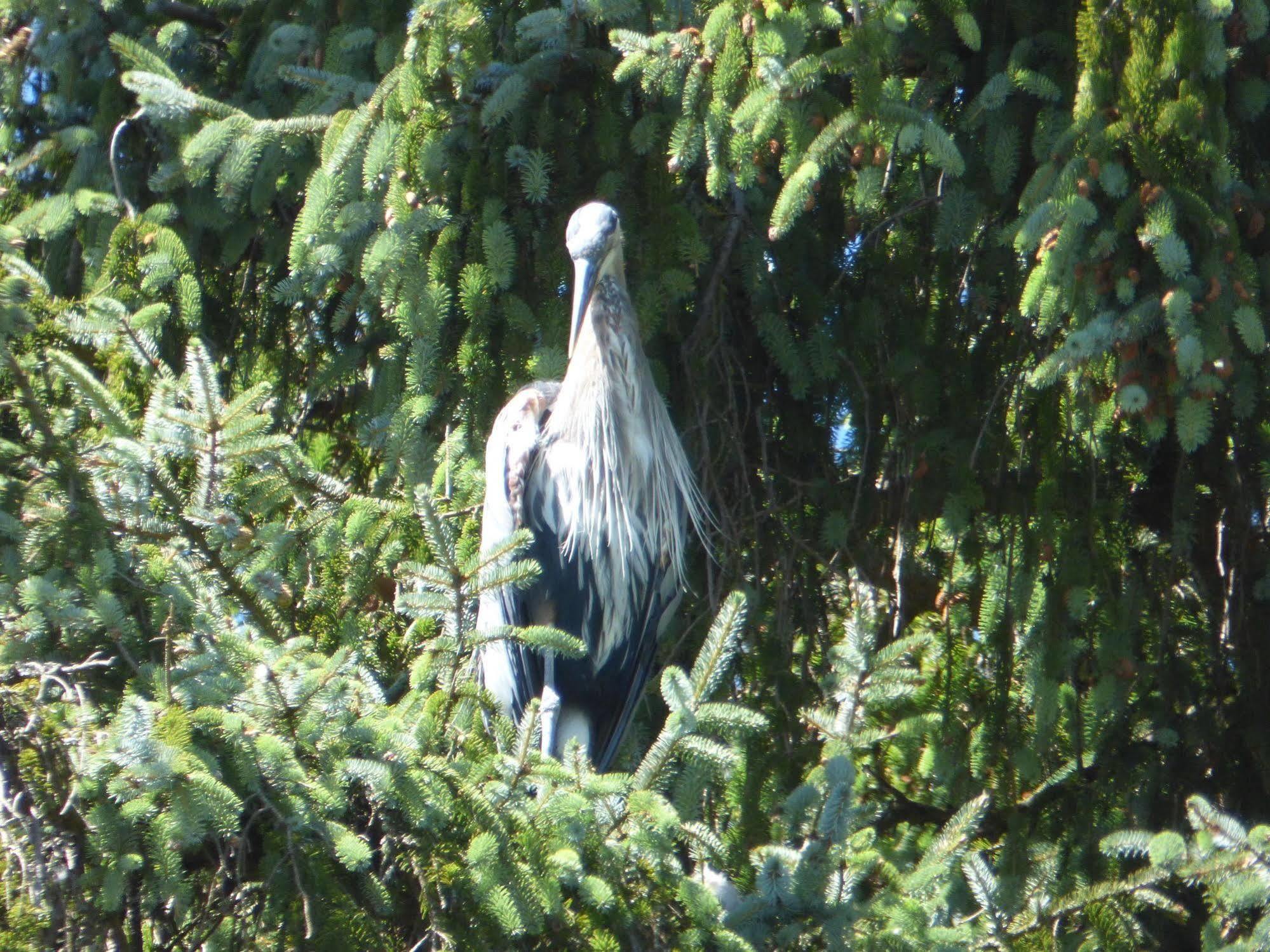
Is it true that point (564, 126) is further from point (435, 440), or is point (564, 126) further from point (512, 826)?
point (512, 826)

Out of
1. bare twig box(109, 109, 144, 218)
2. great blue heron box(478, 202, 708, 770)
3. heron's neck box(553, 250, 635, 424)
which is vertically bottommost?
great blue heron box(478, 202, 708, 770)

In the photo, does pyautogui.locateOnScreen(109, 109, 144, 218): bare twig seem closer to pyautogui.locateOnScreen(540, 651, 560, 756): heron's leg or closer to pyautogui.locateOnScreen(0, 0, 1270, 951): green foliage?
pyautogui.locateOnScreen(0, 0, 1270, 951): green foliage

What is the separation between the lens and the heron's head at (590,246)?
334cm

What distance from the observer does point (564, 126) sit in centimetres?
346

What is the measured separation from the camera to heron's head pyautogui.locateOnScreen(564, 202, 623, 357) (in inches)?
131

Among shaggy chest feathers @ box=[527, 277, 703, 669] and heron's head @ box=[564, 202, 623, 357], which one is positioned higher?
heron's head @ box=[564, 202, 623, 357]

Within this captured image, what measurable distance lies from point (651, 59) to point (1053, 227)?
93 centimetres

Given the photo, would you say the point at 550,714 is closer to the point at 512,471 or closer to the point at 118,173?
the point at 512,471

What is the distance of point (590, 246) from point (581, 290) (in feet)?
0.38

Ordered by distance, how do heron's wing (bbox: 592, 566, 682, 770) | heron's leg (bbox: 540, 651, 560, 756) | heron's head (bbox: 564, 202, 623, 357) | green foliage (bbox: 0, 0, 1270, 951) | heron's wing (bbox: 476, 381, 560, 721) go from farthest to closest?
heron's wing (bbox: 592, 566, 682, 770) → heron's leg (bbox: 540, 651, 560, 756) → heron's wing (bbox: 476, 381, 560, 721) → heron's head (bbox: 564, 202, 623, 357) → green foliage (bbox: 0, 0, 1270, 951)

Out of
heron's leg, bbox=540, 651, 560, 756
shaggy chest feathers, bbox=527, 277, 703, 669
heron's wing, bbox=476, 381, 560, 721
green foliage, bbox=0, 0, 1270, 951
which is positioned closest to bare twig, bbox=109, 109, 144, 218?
green foliage, bbox=0, 0, 1270, 951

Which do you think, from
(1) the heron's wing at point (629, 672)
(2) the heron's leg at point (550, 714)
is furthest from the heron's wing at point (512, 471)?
(1) the heron's wing at point (629, 672)

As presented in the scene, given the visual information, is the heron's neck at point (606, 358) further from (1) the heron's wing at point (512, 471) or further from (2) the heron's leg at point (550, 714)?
(2) the heron's leg at point (550, 714)

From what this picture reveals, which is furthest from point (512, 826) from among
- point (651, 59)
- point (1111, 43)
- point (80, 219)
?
point (80, 219)
